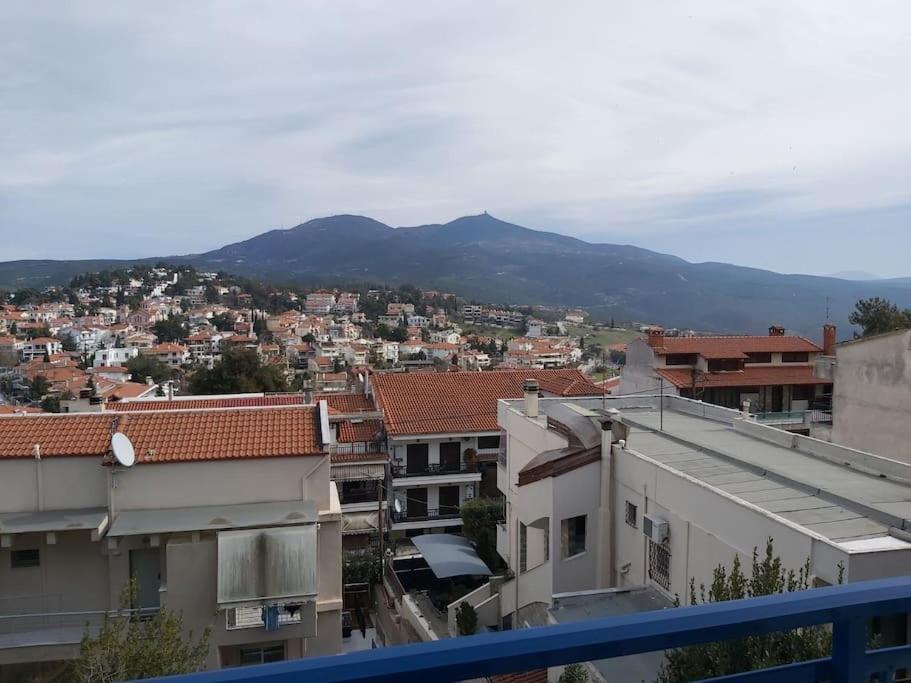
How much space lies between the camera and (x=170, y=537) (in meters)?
10.5

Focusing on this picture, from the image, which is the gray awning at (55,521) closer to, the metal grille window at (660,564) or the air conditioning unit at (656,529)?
the air conditioning unit at (656,529)

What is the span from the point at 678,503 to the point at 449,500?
16.5 m

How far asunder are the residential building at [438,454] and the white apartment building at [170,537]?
42.8 ft

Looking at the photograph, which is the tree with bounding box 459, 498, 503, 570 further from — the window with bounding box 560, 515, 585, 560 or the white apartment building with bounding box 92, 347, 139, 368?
the white apartment building with bounding box 92, 347, 139, 368

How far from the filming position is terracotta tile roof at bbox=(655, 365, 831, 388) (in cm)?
2675

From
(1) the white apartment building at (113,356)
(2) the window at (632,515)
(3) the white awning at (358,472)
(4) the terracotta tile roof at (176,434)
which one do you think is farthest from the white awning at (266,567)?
(1) the white apartment building at (113,356)

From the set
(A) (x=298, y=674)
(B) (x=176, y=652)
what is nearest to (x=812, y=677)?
(A) (x=298, y=674)

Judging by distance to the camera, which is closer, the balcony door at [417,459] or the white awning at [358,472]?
the white awning at [358,472]

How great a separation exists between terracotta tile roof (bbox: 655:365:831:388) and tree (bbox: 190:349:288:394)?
19.0 meters

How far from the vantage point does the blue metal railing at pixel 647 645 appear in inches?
48.9

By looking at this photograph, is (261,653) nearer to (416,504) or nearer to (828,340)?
(416,504)

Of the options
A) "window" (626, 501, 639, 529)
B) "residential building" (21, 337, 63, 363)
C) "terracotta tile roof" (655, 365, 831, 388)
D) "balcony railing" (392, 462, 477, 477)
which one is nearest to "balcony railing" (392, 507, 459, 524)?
"balcony railing" (392, 462, 477, 477)

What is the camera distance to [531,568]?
13.3 m

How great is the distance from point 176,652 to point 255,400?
13.7 metres
